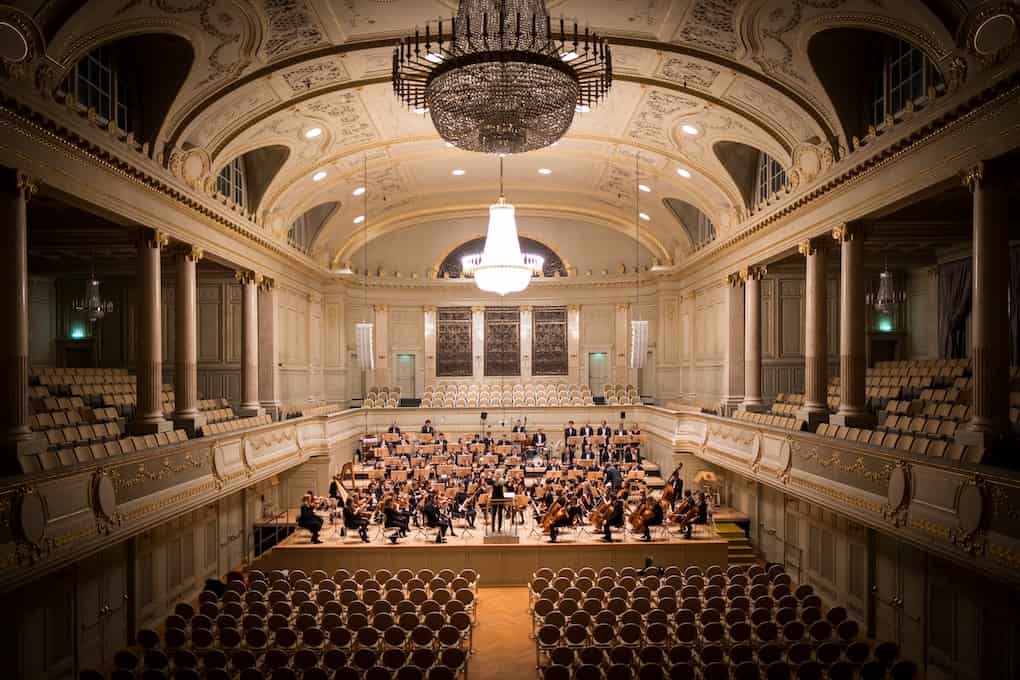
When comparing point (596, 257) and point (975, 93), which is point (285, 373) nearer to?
point (596, 257)

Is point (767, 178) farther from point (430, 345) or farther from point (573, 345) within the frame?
point (430, 345)

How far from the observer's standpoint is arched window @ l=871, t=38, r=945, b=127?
1109cm

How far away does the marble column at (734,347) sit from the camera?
63.4 feet

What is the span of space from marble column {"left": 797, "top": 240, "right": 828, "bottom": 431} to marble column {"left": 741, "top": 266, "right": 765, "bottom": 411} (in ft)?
9.70

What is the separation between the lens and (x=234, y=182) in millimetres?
17703

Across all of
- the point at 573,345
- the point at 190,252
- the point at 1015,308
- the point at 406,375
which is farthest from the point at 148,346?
the point at 1015,308

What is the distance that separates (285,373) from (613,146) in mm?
11779

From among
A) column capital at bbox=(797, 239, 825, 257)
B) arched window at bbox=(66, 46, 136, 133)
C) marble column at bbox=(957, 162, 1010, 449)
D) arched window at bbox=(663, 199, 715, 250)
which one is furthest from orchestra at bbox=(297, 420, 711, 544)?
arched window at bbox=(66, 46, 136, 133)

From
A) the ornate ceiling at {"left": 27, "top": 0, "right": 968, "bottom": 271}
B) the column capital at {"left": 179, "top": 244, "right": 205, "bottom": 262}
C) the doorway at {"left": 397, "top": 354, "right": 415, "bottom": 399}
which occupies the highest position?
the ornate ceiling at {"left": 27, "top": 0, "right": 968, "bottom": 271}

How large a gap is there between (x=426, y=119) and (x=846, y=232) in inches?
381

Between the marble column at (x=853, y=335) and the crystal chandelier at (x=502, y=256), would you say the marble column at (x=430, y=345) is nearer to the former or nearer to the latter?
the crystal chandelier at (x=502, y=256)

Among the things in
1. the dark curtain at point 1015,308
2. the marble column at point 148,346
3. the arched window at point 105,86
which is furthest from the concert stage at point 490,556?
the arched window at point 105,86

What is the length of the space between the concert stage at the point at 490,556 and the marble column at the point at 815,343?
3.59 meters

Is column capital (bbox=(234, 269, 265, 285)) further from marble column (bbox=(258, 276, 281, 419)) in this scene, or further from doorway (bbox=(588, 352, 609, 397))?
doorway (bbox=(588, 352, 609, 397))
